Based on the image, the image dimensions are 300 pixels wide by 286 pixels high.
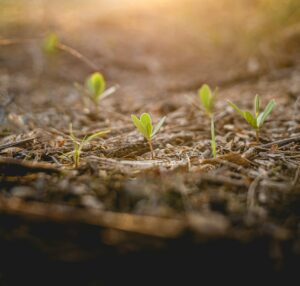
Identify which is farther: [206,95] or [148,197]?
[206,95]

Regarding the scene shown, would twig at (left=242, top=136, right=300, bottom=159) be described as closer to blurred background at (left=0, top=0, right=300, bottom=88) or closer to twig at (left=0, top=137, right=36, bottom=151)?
twig at (left=0, top=137, right=36, bottom=151)

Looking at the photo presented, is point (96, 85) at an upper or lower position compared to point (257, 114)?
upper

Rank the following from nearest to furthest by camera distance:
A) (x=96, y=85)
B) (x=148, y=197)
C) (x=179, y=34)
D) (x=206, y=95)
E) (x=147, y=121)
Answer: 1. (x=148, y=197)
2. (x=147, y=121)
3. (x=206, y=95)
4. (x=96, y=85)
5. (x=179, y=34)

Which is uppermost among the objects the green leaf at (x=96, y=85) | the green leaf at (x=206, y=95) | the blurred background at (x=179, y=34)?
the blurred background at (x=179, y=34)

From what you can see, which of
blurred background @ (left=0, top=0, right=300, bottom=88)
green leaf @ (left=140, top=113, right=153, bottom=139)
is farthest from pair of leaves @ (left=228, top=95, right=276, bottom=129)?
blurred background @ (left=0, top=0, right=300, bottom=88)

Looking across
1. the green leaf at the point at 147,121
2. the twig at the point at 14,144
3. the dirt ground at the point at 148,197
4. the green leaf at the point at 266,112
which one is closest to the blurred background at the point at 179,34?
the dirt ground at the point at 148,197

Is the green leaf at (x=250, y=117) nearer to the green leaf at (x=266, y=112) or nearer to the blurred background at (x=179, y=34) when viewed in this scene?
the green leaf at (x=266, y=112)

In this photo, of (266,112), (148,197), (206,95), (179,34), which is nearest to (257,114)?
(266,112)

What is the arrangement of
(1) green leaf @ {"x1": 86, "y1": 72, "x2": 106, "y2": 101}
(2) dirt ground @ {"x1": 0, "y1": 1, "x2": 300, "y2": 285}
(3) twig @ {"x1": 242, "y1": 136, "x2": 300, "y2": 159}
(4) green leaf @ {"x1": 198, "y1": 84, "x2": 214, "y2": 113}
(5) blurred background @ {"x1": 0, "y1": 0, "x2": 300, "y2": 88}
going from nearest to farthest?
(2) dirt ground @ {"x1": 0, "y1": 1, "x2": 300, "y2": 285}, (3) twig @ {"x1": 242, "y1": 136, "x2": 300, "y2": 159}, (4) green leaf @ {"x1": 198, "y1": 84, "x2": 214, "y2": 113}, (1) green leaf @ {"x1": 86, "y1": 72, "x2": 106, "y2": 101}, (5) blurred background @ {"x1": 0, "y1": 0, "x2": 300, "y2": 88}

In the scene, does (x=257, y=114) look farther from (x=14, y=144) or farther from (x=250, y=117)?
(x=14, y=144)

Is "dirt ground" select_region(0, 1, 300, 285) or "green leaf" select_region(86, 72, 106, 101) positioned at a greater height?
"green leaf" select_region(86, 72, 106, 101)

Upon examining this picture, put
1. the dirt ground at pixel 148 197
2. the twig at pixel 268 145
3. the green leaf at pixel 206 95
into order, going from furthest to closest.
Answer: the green leaf at pixel 206 95, the twig at pixel 268 145, the dirt ground at pixel 148 197

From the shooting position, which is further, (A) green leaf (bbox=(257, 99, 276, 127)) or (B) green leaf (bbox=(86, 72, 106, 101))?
(B) green leaf (bbox=(86, 72, 106, 101))

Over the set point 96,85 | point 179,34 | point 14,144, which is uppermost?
point 179,34
